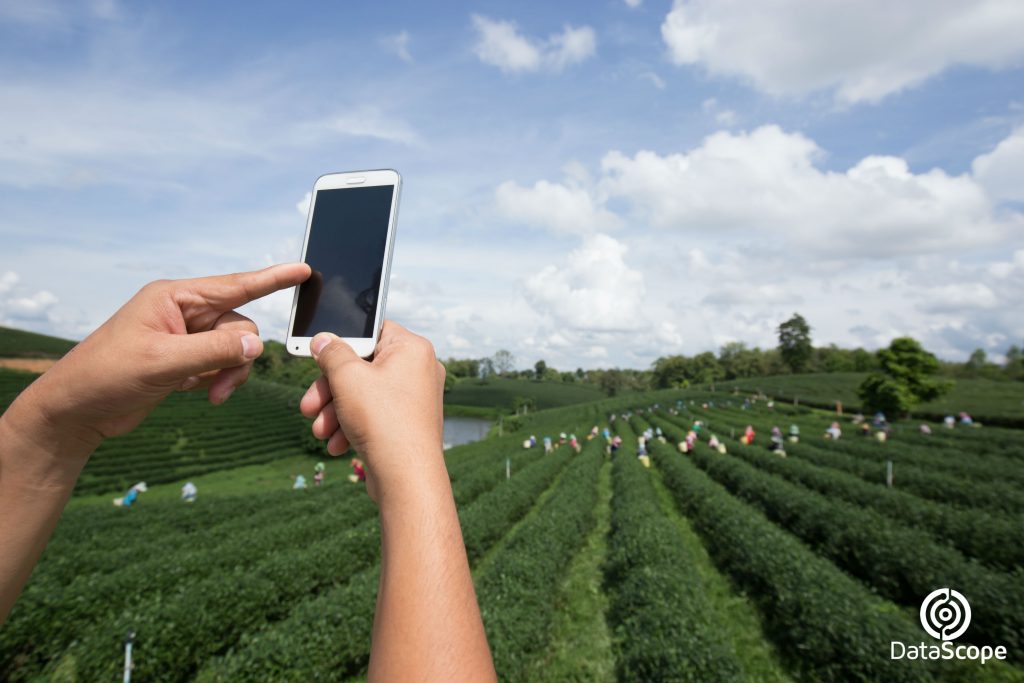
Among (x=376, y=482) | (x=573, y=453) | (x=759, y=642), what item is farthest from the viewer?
(x=573, y=453)

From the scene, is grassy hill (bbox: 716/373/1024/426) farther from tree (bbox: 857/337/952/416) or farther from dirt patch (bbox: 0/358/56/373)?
dirt patch (bbox: 0/358/56/373)

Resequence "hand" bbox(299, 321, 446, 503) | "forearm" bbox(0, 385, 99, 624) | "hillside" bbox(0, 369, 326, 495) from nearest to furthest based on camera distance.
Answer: "hand" bbox(299, 321, 446, 503) < "forearm" bbox(0, 385, 99, 624) < "hillside" bbox(0, 369, 326, 495)

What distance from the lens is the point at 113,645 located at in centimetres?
696

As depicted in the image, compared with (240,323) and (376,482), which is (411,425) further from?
(240,323)

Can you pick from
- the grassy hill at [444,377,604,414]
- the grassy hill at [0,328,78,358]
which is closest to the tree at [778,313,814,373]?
the grassy hill at [444,377,604,414]

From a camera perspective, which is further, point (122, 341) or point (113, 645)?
point (113, 645)

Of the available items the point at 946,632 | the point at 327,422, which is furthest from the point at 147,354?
the point at 946,632

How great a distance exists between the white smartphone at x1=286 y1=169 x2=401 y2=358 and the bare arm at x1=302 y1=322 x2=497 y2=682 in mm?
439

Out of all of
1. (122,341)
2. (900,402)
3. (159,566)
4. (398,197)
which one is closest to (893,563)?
(398,197)

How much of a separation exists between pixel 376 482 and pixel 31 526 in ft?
3.94

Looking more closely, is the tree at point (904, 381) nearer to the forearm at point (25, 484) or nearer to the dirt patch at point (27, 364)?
the forearm at point (25, 484)

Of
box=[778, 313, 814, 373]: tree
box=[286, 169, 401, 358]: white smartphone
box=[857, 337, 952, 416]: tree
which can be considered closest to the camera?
box=[286, 169, 401, 358]: white smartphone

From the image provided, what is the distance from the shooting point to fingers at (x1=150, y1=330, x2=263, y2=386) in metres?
1.61

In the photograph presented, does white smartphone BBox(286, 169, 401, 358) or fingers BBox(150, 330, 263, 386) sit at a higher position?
white smartphone BBox(286, 169, 401, 358)
